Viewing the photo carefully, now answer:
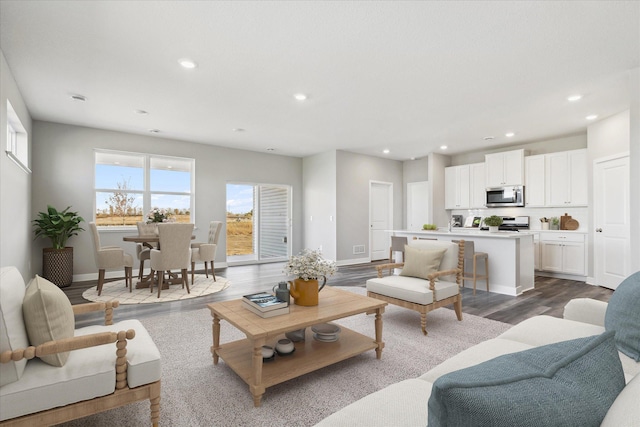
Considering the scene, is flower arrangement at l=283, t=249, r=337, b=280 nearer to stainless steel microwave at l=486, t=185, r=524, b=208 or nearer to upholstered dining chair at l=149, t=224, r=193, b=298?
upholstered dining chair at l=149, t=224, r=193, b=298

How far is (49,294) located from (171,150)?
552 cm

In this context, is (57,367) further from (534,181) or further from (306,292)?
(534,181)

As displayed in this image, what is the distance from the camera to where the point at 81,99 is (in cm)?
426

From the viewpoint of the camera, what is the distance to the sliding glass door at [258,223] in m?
7.41

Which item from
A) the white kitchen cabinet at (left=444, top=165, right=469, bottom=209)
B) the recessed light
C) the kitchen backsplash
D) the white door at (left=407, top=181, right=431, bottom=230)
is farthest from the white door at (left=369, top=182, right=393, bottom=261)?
the recessed light

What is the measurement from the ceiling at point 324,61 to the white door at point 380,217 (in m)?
3.05

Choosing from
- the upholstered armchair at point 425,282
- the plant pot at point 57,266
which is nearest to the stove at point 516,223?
the upholstered armchair at point 425,282

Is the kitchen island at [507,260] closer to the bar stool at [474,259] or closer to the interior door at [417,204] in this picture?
the bar stool at [474,259]

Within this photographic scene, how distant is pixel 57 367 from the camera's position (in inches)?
57.5

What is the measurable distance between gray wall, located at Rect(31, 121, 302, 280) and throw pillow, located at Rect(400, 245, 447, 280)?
468 centimetres

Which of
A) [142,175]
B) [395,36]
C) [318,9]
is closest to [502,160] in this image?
[395,36]

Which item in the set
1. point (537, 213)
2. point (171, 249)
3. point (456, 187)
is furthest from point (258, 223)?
point (537, 213)

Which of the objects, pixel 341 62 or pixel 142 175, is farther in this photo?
pixel 142 175

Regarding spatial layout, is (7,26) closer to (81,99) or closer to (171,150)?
(81,99)
